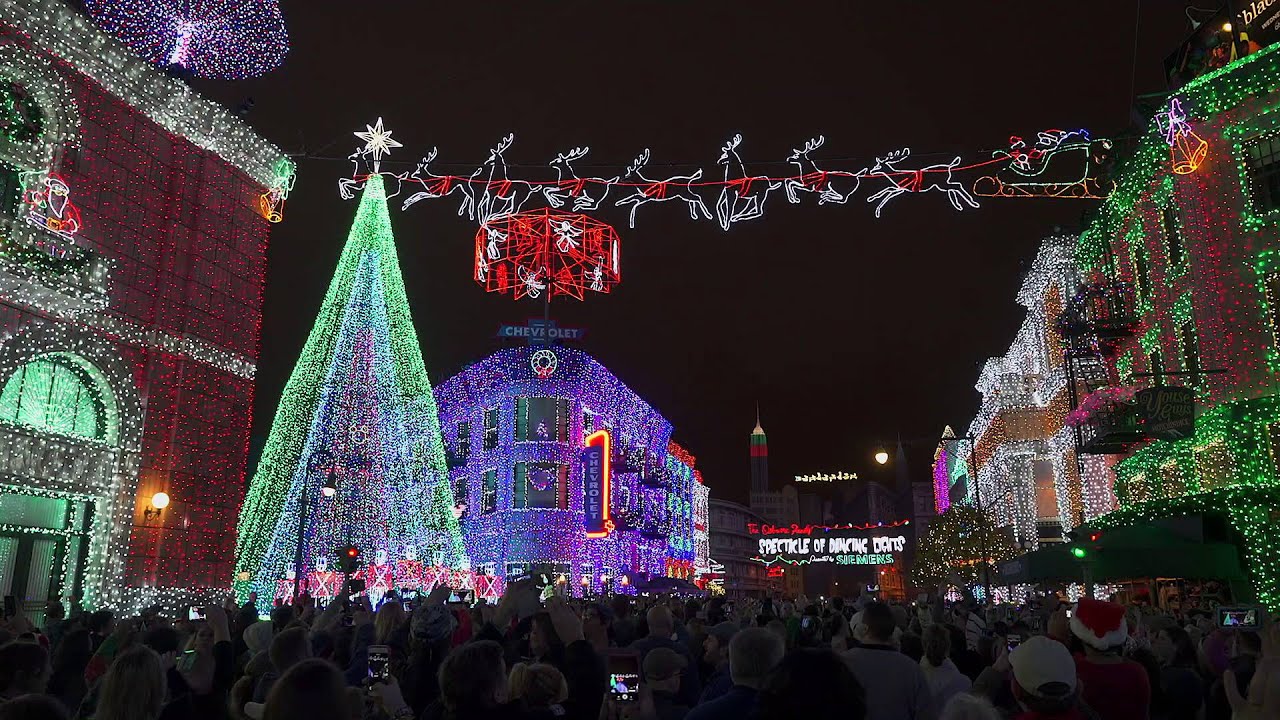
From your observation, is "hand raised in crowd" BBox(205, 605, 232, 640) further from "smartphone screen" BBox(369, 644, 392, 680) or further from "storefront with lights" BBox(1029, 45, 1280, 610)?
"storefront with lights" BBox(1029, 45, 1280, 610)

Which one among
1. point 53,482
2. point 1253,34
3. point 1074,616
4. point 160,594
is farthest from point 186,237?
point 1253,34

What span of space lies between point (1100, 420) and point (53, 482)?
26.5m

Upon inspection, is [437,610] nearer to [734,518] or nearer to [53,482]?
[53,482]

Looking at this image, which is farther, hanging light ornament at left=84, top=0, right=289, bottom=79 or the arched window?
hanging light ornament at left=84, top=0, right=289, bottom=79

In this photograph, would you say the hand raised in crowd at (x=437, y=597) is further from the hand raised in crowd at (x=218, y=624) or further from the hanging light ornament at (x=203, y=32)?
the hanging light ornament at (x=203, y=32)

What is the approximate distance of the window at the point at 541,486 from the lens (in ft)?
155

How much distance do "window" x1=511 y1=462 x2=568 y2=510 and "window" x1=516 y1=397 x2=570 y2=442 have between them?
1.48 m

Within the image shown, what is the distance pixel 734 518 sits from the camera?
126 meters

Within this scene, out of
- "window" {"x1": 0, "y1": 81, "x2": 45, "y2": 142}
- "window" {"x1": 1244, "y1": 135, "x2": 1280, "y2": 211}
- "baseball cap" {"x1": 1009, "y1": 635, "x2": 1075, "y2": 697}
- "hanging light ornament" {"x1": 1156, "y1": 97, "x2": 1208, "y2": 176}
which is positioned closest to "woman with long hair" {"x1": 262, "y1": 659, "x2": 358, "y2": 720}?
"baseball cap" {"x1": 1009, "y1": 635, "x2": 1075, "y2": 697}

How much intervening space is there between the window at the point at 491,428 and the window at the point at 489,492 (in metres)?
1.44

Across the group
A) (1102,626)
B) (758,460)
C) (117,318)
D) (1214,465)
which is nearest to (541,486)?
(117,318)

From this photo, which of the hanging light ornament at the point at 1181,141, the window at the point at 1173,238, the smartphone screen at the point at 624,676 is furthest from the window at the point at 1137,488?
the smartphone screen at the point at 624,676

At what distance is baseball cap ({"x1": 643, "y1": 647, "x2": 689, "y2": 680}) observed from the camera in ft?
20.2

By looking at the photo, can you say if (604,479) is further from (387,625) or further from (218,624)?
(218,624)
